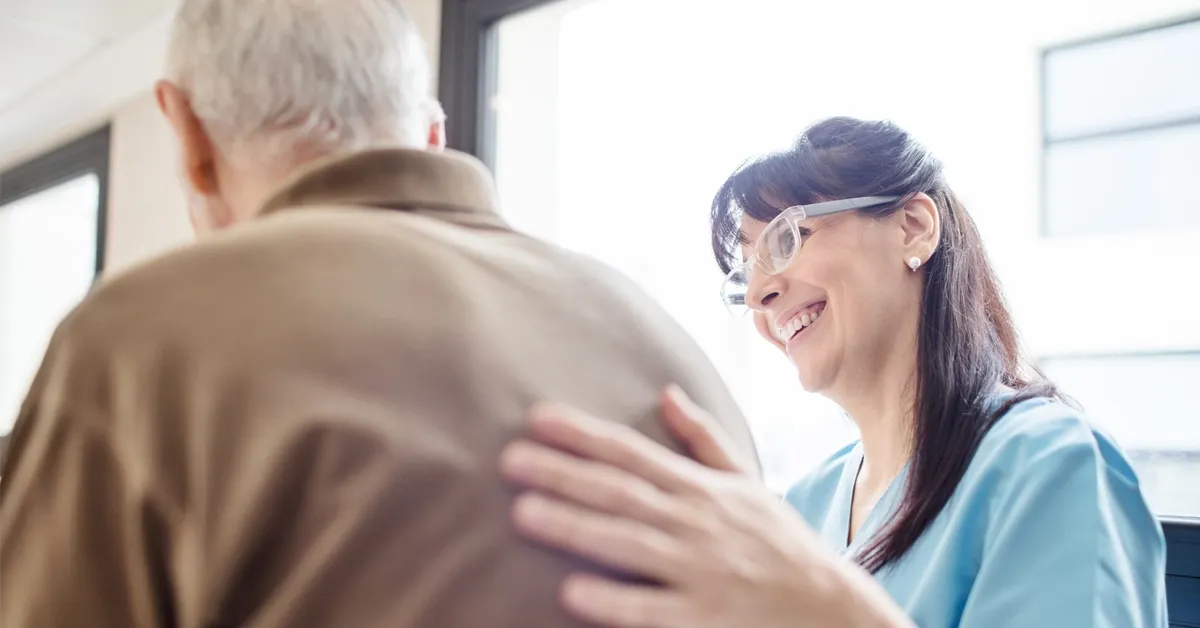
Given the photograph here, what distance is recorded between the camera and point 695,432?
0.63 meters

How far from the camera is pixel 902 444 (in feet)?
4.14

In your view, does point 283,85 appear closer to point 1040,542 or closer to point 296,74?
point 296,74

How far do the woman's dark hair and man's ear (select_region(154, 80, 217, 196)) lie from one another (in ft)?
2.72

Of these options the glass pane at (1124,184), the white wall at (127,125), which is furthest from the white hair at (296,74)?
the glass pane at (1124,184)

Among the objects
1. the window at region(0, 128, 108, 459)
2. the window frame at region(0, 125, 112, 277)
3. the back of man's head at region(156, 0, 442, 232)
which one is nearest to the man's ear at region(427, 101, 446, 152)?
the back of man's head at region(156, 0, 442, 232)

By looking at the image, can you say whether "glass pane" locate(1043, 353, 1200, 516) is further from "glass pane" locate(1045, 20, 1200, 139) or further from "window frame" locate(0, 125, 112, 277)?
"window frame" locate(0, 125, 112, 277)

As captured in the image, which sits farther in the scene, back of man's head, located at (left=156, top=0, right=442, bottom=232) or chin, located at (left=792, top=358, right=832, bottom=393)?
chin, located at (left=792, top=358, right=832, bottom=393)

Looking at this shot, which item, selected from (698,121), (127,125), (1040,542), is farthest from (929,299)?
(127,125)

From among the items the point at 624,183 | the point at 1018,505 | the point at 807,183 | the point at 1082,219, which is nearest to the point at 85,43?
the point at 624,183

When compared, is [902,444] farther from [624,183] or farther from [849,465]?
[624,183]

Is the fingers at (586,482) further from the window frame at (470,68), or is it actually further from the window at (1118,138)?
the window at (1118,138)

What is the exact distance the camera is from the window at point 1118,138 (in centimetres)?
398

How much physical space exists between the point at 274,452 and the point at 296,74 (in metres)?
0.33

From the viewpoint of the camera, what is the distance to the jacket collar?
0.67 metres
